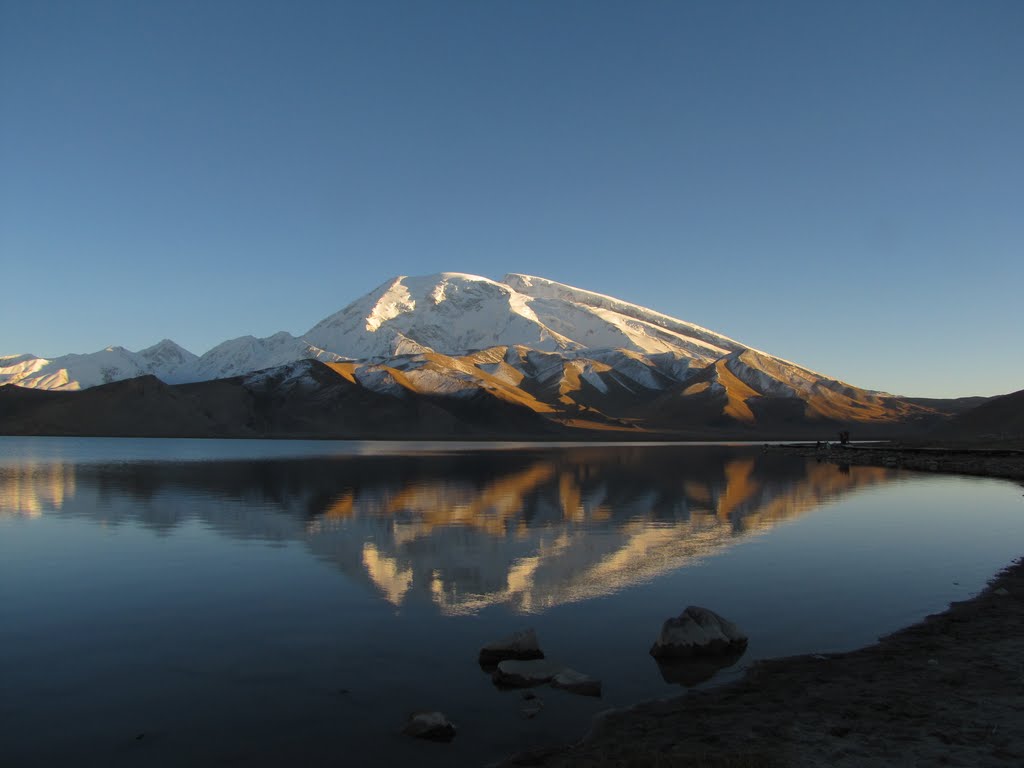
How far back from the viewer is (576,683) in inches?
576

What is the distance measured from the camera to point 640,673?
51.5ft

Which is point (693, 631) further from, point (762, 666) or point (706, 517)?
point (706, 517)

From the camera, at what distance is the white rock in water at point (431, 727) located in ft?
41.0

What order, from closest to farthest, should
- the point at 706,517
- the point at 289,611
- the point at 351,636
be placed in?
the point at 351,636 → the point at 289,611 → the point at 706,517

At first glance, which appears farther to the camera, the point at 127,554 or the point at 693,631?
the point at 127,554

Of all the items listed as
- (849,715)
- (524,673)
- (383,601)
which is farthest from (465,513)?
(849,715)

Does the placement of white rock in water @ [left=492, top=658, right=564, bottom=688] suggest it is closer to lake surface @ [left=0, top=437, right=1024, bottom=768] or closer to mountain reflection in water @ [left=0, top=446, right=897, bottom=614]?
lake surface @ [left=0, top=437, right=1024, bottom=768]

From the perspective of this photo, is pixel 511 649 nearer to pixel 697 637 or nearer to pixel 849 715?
pixel 697 637

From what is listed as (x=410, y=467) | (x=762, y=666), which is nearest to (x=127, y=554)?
(x=762, y=666)

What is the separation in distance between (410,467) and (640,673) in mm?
70629

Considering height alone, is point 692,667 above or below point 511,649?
below

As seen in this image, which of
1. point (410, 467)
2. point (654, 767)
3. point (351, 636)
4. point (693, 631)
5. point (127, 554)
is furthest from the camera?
point (410, 467)

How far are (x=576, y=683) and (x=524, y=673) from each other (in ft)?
3.67

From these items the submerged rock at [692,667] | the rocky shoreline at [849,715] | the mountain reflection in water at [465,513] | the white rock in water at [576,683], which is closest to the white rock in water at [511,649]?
the white rock in water at [576,683]
